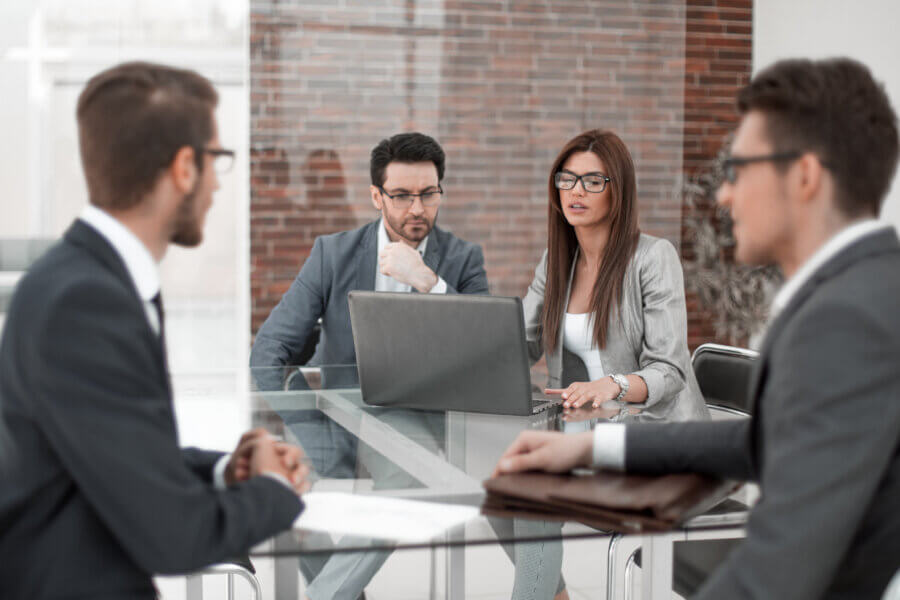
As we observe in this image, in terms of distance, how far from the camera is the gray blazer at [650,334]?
2.42 m

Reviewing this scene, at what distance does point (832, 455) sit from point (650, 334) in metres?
1.54

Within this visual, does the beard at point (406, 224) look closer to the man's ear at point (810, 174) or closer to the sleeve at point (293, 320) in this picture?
the sleeve at point (293, 320)

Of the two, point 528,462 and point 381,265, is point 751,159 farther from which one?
point 381,265

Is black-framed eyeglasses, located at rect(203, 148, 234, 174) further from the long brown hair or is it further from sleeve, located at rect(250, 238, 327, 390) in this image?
sleeve, located at rect(250, 238, 327, 390)

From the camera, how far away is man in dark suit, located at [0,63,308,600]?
1.03 meters

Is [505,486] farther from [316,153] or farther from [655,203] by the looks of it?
[655,203]

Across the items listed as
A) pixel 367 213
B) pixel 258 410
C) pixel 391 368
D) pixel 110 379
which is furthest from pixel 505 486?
pixel 367 213

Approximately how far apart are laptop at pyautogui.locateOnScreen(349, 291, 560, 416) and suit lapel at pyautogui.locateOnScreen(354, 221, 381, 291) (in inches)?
33.1

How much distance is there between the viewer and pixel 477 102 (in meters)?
5.68

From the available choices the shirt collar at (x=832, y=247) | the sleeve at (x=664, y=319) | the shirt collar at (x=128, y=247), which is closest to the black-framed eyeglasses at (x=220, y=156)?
the shirt collar at (x=128, y=247)

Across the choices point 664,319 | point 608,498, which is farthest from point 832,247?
point 664,319

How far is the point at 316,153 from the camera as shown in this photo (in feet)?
17.9

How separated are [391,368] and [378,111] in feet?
11.9

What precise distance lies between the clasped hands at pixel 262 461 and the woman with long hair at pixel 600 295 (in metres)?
1.11
